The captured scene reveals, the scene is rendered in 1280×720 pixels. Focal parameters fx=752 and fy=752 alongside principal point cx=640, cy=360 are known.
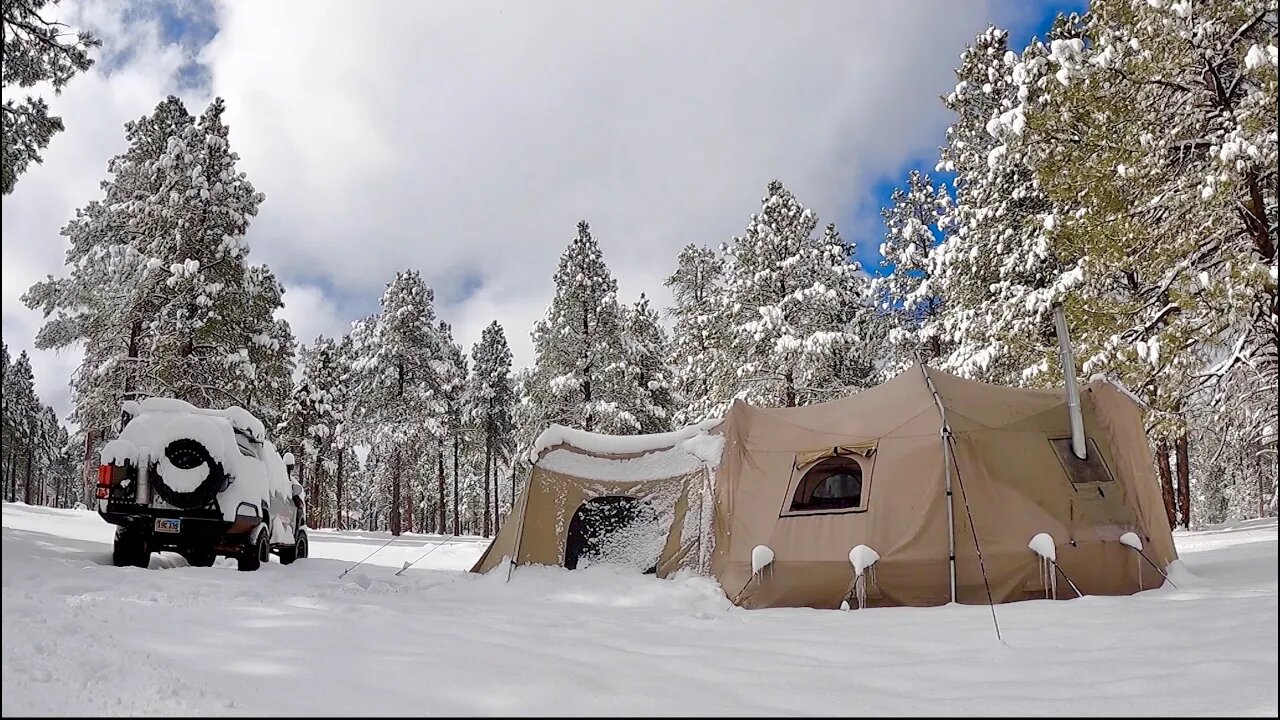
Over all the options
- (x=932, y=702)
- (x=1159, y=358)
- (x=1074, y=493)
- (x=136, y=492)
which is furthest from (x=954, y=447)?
(x=136, y=492)

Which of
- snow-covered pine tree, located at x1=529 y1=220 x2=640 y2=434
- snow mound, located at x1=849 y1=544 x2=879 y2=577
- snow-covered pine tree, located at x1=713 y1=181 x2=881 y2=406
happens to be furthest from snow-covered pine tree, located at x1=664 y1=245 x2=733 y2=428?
snow mound, located at x1=849 y1=544 x2=879 y2=577

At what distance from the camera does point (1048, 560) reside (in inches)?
317

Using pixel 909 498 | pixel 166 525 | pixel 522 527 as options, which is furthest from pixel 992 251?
pixel 166 525

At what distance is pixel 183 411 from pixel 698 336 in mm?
20143

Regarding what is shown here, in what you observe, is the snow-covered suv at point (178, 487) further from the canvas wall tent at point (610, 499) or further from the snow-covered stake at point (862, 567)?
the snow-covered stake at point (862, 567)

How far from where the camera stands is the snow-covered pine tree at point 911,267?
21.7 meters

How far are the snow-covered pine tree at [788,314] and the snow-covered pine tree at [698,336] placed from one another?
19.9 inches

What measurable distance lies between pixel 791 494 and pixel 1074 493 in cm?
319

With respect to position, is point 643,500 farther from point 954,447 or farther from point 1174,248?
point 1174,248

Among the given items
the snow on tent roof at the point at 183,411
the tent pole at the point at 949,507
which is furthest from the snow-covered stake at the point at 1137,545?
the snow on tent roof at the point at 183,411

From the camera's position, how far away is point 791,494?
362 inches

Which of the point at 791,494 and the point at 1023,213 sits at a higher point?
the point at 1023,213

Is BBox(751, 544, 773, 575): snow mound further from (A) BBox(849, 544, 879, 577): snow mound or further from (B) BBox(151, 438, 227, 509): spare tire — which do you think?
(B) BBox(151, 438, 227, 509): spare tire

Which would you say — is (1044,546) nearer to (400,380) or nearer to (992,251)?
(992,251)
